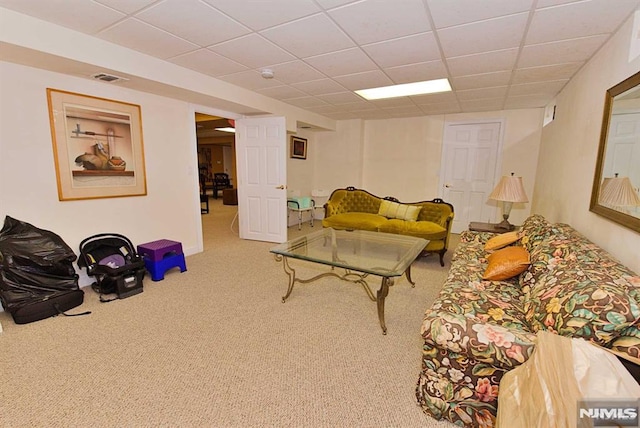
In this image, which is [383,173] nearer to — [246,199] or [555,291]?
[246,199]

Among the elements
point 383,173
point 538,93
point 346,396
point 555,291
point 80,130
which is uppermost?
point 538,93

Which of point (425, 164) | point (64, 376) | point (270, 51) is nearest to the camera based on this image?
point (64, 376)

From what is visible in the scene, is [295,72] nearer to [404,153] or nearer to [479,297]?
[479,297]

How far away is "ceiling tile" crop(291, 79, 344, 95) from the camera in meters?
3.60

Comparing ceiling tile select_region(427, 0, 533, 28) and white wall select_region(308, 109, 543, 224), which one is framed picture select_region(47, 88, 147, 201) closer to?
ceiling tile select_region(427, 0, 533, 28)

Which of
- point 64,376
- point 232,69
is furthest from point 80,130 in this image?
point 64,376

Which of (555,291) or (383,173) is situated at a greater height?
(383,173)

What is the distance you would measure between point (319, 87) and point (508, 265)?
2970mm

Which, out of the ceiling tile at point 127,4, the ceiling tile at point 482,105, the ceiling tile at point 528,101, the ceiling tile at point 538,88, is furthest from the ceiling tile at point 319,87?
the ceiling tile at point 528,101

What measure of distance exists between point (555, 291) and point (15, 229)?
12.7 feet

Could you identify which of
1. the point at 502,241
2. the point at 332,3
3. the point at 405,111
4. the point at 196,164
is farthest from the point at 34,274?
the point at 405,111

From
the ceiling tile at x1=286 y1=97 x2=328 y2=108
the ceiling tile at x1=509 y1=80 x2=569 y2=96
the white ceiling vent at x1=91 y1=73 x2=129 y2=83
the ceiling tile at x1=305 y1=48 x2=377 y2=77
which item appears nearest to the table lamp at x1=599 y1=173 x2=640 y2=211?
the ceiling tile at x1=509 y1=80 x2=569 y2=96

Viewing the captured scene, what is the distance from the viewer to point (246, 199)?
4953 mm

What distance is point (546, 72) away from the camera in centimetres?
309
